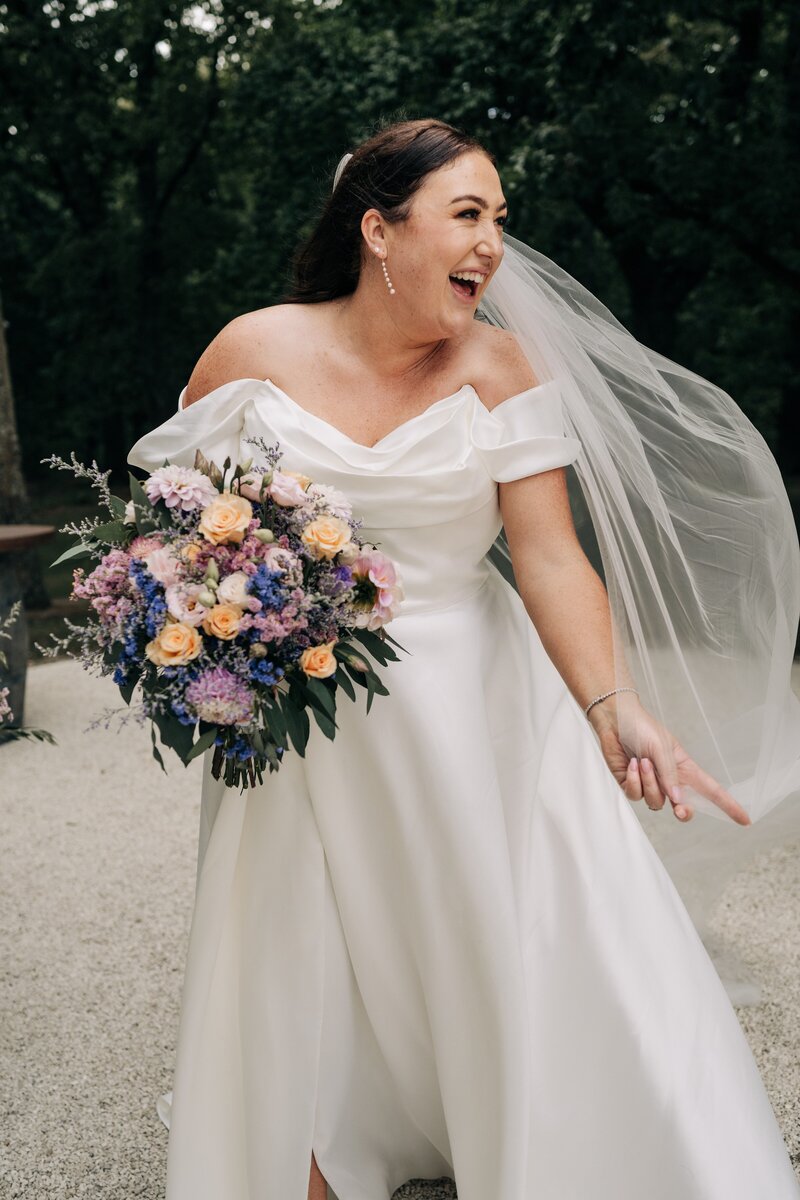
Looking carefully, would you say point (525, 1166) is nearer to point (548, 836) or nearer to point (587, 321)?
point (548, 836)

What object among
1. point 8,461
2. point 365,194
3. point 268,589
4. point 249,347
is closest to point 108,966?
point 249,347

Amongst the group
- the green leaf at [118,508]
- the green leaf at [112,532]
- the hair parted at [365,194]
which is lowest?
the green leaf at [112,532]

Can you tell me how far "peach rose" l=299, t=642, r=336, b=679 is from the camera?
197 centimetres

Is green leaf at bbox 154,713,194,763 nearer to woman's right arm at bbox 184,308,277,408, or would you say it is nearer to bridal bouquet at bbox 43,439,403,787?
bridal bouquet at bbox 43,439,403,787

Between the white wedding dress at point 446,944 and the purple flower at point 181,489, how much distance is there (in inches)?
12.1

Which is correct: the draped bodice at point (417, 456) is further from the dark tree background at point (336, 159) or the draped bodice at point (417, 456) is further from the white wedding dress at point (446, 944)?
the dark tree background at point (336, 159)

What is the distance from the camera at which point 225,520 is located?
78.0 inches

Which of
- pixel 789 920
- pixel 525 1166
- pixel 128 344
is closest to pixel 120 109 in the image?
pixel 128 344

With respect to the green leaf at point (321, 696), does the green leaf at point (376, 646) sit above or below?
above

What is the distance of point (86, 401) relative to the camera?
2553cm

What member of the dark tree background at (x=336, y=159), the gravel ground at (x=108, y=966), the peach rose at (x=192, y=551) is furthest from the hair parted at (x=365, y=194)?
the gravel ground at (x=108, y=966)

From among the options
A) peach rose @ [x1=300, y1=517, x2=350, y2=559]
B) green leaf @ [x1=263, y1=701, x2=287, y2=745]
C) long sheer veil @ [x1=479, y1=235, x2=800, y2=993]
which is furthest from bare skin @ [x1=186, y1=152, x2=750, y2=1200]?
green leaf @ [x1=263, y1=701, x2=287, y2=745]

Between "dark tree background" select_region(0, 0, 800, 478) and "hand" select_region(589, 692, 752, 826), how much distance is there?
172cm

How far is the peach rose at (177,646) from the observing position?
1910mm
